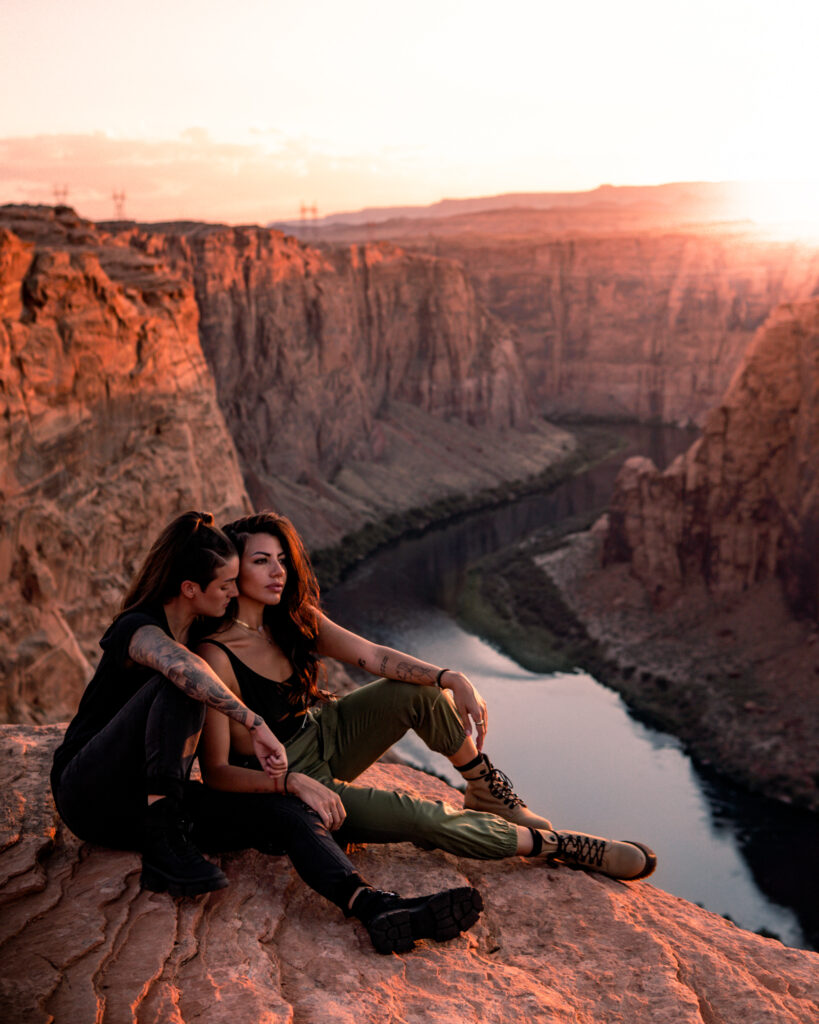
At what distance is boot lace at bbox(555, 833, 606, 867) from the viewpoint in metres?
6.00

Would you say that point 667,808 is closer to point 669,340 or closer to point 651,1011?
point 651,1011

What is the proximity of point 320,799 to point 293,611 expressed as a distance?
46.0 inches

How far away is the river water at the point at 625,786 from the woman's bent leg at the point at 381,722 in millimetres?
16270

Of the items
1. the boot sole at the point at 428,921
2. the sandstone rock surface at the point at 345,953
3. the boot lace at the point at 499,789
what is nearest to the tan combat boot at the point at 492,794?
the boot lace at the point at 499,789

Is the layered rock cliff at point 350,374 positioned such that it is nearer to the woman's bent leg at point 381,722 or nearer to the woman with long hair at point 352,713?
the woman with long hair at point 352,713

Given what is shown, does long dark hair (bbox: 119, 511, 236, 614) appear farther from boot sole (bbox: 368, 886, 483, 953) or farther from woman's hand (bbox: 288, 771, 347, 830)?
boot sole (bbox: 368, 886, 483, 953)

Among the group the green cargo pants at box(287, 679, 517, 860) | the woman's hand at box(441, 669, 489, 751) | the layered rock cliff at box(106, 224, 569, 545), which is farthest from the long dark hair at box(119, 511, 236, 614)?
the layered rock cliff at box(106, 224, 569, 545)

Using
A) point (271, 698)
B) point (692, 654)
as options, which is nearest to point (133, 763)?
point (271, 698)

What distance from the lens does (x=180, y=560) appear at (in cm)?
529

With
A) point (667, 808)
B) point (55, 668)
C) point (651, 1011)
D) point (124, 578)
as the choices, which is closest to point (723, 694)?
point (667, 808)

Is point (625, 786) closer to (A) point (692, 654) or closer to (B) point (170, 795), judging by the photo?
(A) point (692, 654)

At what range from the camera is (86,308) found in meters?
21.3

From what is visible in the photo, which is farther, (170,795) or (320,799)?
(320,799)

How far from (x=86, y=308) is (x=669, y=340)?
77.5 meters
